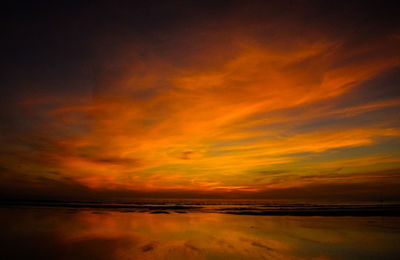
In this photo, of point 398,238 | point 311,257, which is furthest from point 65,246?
point 398,238

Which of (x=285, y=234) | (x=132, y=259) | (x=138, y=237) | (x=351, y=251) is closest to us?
(x=132, y=259)

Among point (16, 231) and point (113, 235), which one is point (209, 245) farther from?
point (16, 231)

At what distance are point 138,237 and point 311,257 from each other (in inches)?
385

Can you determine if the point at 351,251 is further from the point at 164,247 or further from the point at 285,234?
the point at 164,247

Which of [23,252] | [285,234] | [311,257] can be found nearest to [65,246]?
[23,252]

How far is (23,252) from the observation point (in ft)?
37.2

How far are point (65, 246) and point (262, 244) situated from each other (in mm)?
9956

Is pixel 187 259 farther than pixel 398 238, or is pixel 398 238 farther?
pixel 398 238

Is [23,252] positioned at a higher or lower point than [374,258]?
higher

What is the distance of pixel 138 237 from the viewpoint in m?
16.0

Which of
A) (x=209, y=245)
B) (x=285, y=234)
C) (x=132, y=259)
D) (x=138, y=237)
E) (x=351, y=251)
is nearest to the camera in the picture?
(x=132, y=259)

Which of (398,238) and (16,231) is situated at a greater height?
(16,231)

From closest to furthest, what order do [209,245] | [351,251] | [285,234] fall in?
[351,251]
[209,245]
[285,234]

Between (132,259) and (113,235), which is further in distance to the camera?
(113,235)
